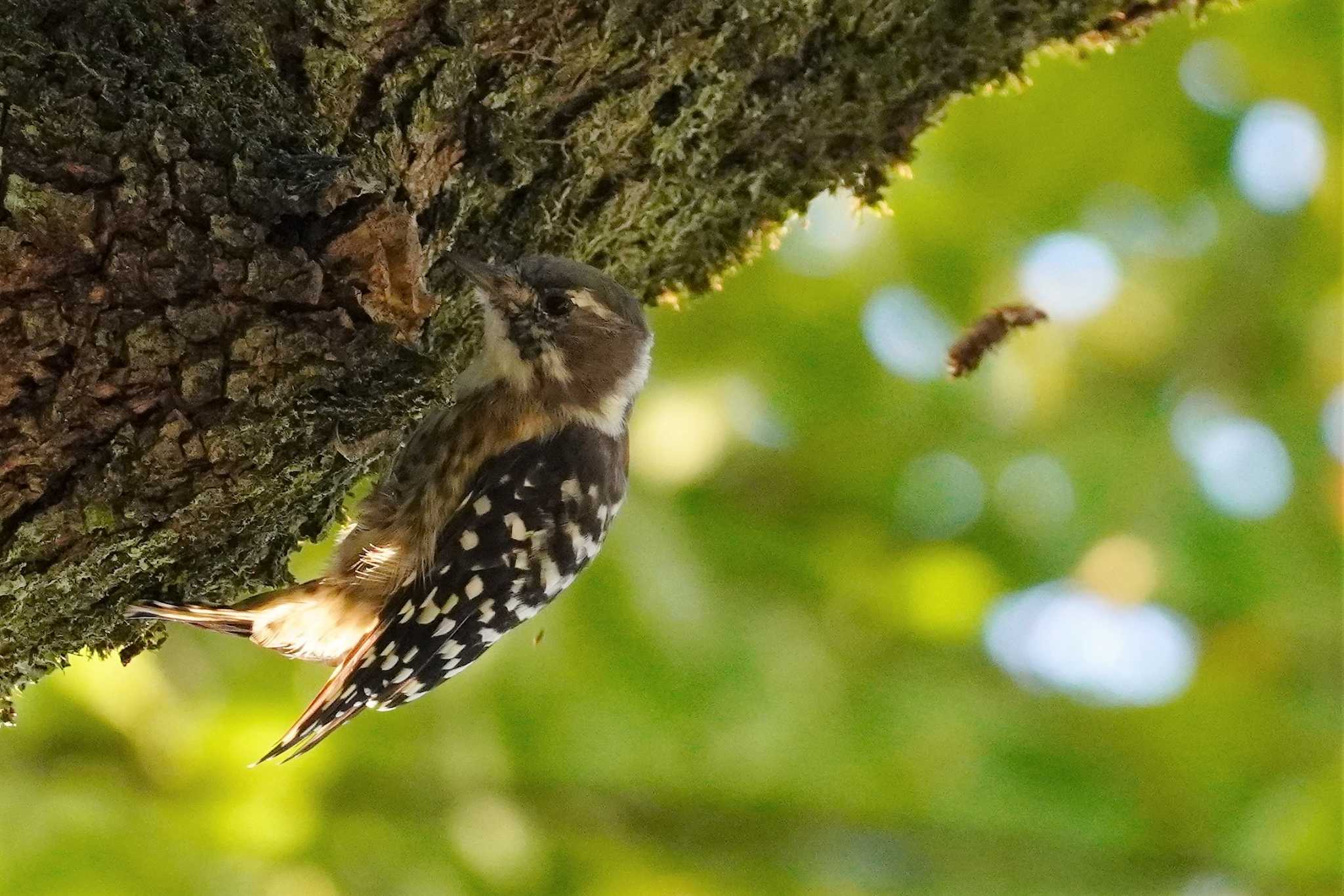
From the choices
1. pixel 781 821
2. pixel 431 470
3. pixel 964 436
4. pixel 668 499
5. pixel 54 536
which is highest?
pixel 964 436

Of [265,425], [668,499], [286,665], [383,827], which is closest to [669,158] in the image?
[265,425]

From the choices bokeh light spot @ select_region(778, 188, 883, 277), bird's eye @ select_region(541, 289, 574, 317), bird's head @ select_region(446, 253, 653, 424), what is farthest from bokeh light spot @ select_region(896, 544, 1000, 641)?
bird's eye @ select_region(541, 289, 574, 317)

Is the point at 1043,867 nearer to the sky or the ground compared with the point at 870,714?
nearer to the ground

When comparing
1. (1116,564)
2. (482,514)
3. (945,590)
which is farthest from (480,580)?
(1116,564)

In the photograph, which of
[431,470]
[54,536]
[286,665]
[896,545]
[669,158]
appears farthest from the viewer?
[896,545]

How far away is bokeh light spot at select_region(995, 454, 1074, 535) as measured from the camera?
16.7 feet

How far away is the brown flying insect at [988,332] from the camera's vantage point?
3541 millimetres

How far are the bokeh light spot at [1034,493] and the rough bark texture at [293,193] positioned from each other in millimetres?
2526

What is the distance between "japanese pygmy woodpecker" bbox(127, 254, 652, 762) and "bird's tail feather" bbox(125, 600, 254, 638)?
0.05 ft

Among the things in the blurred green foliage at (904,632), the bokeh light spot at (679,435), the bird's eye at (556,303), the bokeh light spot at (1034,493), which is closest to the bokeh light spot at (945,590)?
the blurred green foliage at (904,632)

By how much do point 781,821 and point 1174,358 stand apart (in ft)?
9.48

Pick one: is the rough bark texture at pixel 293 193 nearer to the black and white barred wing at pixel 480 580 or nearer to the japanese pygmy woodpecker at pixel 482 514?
the japanese pygmy woodpecker at pixel 482 514

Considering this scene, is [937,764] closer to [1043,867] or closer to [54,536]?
[1043,867]

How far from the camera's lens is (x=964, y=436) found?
5.22 metres
